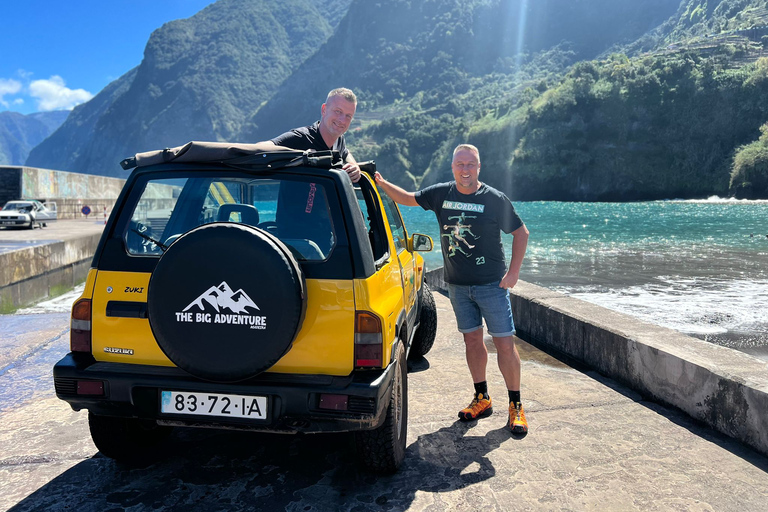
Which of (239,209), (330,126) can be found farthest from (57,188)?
(239,209)

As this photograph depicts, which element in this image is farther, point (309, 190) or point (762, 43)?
point (762, 43)

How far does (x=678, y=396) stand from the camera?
401 cm

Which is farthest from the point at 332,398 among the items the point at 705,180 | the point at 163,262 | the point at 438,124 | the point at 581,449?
the point at 438,124

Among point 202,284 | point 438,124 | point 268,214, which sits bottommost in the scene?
point 202,284

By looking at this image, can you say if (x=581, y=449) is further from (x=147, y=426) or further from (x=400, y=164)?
(x=400, y=164)

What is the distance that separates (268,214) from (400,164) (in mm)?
153077

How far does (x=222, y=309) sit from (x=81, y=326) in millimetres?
824

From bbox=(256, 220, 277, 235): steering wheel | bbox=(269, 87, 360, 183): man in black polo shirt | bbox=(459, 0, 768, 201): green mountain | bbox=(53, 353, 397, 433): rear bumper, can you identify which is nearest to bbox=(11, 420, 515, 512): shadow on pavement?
bbox=(53, 353, 397, 433): rear bumper

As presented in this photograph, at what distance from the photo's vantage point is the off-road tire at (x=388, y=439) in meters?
2.89

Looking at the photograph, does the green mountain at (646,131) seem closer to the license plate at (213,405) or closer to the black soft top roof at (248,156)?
the black soft top roof at (248,156)

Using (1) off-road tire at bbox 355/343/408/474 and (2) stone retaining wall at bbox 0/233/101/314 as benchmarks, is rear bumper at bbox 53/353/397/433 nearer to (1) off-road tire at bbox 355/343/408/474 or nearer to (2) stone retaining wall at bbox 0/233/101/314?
(1) off-road tire at bbox 355/343/408/474

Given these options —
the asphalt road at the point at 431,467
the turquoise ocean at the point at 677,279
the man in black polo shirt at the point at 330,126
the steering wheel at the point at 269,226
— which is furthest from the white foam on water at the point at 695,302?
the steering wheel at the point at 269,226

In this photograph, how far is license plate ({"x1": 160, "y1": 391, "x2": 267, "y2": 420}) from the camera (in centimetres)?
255

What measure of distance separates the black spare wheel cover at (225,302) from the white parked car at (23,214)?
24202mm
